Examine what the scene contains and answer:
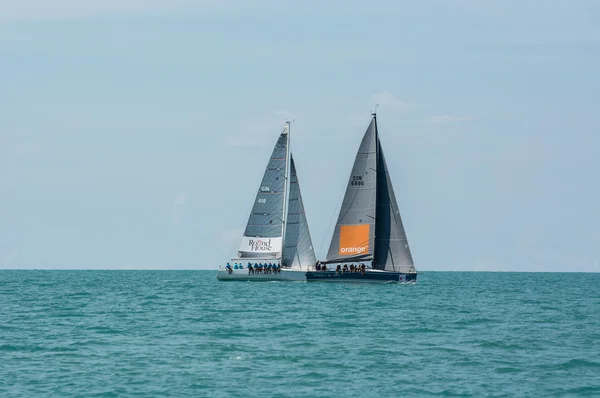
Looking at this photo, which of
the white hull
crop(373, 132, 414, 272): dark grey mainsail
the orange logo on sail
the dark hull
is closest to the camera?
the dark hull

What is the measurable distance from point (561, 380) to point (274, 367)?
9928mm

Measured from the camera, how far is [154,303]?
6788 cm

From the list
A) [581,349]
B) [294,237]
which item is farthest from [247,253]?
[581,349]

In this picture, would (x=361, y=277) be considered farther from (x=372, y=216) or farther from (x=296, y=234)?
(x=296, y=234)

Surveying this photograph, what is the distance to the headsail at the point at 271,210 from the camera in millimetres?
89312

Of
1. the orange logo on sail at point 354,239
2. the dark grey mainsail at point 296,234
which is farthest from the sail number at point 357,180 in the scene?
the dark grey mainsail at point 296,234

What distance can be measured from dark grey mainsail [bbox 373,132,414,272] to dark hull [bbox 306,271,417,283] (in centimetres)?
93

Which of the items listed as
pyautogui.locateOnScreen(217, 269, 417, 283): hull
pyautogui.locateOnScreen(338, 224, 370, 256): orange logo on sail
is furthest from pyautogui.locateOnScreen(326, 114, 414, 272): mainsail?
pyautogui.locateOnScreen(217, 269, 417, 283): hull

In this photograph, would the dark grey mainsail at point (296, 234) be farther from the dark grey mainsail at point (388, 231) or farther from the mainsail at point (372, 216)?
the dark grey mainsail at point (388, 231)

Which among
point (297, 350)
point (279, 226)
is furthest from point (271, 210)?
point (297, 350)

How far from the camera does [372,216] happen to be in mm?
83875

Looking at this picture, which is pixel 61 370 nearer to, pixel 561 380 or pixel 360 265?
pixel 561 380

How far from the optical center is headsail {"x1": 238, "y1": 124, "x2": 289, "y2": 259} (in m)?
89.3

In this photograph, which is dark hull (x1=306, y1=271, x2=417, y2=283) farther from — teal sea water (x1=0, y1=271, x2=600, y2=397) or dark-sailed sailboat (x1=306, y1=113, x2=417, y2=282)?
teal sea water (x1=0, y1=271, x2=600, y2=397)
